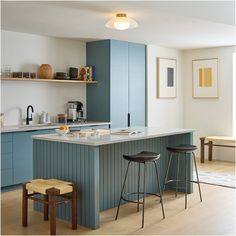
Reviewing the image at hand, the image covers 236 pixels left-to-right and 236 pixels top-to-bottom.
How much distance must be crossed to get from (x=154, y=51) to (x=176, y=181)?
3296 millimetres

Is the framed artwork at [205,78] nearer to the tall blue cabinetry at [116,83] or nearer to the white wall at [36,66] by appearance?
the tall blue cabinetry at [116,83]

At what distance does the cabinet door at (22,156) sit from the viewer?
202 inches

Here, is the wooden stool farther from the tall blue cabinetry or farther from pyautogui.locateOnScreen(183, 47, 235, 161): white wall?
pyautogui.locateOnScreen(183, 47, 235, 161): white wall

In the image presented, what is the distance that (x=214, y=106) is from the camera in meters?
7.71

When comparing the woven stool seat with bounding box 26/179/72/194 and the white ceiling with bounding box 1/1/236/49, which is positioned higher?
the white ceiling with bounding box 1/1/236/49

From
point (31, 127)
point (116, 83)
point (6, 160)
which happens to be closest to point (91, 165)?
point (6, 160)

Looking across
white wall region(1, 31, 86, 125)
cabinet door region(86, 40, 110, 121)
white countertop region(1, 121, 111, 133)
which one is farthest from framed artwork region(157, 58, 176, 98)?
white countertop region(1, 121, 111, 133)

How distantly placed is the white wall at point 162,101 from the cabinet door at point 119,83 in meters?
0.72

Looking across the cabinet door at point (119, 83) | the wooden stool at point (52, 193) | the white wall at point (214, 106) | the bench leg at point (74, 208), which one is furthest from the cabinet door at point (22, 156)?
the white wall at point (214, 106)

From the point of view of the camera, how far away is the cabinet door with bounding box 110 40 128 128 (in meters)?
6.48

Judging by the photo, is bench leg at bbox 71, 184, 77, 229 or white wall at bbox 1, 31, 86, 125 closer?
bench leg at bbox 71, 184, 77, 229

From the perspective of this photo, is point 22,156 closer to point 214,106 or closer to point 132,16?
point 132,16

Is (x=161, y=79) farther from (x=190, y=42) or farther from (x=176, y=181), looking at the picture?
(x=176, y=181)

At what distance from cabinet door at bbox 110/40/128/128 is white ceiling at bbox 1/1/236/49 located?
0.26 m
